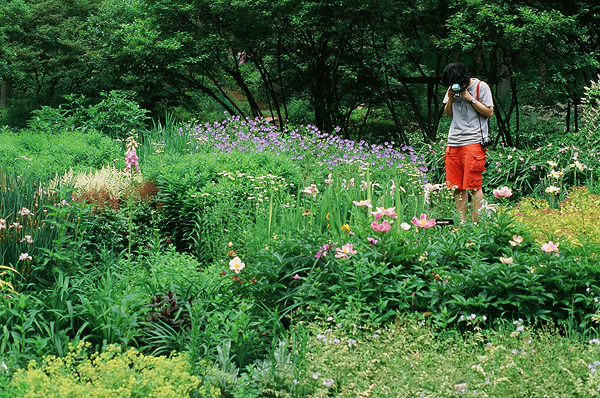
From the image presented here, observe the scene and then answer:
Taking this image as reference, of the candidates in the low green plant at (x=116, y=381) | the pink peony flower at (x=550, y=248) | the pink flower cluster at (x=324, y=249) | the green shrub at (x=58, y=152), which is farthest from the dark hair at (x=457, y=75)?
the low green plant at (x=116, y=381)

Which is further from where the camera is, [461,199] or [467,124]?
[461,199]

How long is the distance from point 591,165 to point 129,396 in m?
6.37

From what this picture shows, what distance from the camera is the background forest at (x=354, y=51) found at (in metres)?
8.79

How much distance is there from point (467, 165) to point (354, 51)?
5.64m

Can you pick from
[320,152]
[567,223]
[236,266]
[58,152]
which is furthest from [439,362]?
[58,152]

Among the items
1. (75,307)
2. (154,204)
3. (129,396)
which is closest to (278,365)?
(129,396)

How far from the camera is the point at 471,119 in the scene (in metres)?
5.68

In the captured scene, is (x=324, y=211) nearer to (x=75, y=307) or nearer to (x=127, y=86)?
(x=75, y=307)

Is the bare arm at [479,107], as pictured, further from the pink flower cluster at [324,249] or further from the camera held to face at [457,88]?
the pink flower cluster at [324,249]

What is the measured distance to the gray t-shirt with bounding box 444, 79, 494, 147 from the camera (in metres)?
5.62

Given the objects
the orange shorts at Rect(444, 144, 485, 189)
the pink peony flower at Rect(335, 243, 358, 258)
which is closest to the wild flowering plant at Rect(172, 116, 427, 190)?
the orange shorts at Rect(444, 144, 485, 189)

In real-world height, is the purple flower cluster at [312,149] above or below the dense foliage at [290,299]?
above

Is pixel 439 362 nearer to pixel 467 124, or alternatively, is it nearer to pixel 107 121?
pixel 467 124

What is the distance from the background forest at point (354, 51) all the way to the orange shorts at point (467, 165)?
10.8 ft
